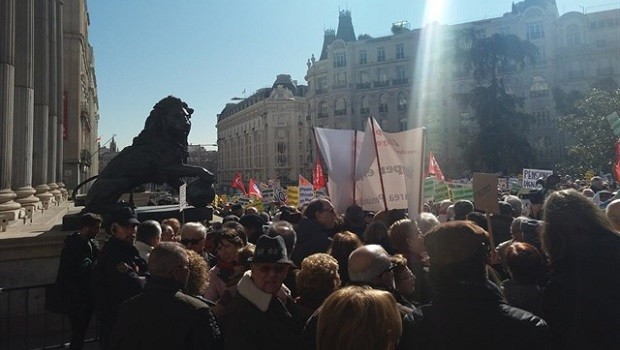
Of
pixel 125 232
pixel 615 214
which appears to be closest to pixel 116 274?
pixel 125 232

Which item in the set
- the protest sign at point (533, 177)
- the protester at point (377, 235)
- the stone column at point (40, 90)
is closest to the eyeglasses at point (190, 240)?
the protester at point (377, 235)

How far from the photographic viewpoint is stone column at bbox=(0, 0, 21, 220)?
9.52 m

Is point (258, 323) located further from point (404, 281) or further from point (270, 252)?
point (404, 281)

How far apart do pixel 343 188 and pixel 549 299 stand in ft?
20.2

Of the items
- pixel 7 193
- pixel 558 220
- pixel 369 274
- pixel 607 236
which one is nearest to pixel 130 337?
pixel 369 274

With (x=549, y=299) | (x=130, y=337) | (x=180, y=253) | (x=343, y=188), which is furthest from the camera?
(x=343, y=188)

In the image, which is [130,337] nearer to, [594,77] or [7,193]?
[7,193]

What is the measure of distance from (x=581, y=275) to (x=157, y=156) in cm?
797

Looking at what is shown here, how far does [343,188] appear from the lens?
350 inches

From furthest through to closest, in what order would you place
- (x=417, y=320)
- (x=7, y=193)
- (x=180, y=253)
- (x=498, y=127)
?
(x=498, y=127) → (x=7, y=193) → (x=180, y=253) → (x=417, y=320)

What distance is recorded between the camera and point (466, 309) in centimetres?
247

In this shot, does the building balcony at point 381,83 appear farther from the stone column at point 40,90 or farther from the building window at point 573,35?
the stone column at point 40,90

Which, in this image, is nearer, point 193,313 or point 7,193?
point 193,313

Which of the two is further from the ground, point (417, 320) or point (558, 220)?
point (558, 220)
